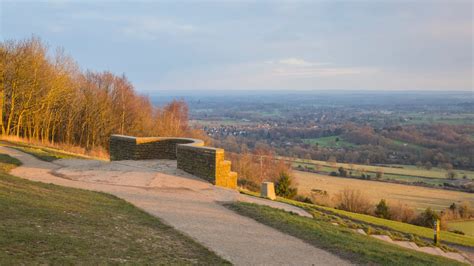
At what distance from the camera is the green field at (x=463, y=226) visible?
28886mm

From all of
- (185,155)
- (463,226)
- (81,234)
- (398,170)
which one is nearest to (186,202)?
(185,155)

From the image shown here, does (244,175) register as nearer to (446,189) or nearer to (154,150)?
(446,189)

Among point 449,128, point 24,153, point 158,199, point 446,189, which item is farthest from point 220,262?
point 449,128

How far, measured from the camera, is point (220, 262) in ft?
23.3

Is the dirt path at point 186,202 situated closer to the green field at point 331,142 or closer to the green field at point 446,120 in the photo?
the green field at point 331,142

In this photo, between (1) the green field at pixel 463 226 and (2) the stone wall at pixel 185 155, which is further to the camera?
(1) the green field at pixel 463 226

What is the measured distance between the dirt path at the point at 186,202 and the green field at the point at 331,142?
219 ft

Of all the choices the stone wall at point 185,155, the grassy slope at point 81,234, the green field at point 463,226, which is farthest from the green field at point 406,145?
the grassy slope at point 81,234

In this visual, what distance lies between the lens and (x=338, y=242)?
9.41 meters

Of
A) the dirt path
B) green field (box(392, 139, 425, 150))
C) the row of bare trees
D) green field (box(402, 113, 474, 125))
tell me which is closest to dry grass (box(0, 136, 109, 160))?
the row of bare trees

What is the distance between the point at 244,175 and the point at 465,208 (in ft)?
70.2

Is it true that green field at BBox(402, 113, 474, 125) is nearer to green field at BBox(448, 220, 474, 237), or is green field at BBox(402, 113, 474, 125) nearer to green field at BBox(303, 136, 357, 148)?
green field at BBox(303, 136, 357, 148)

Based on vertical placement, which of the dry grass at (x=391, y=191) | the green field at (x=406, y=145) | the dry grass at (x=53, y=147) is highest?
the dry grass at (x=53, y=147)

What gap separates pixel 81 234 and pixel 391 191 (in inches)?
1825
